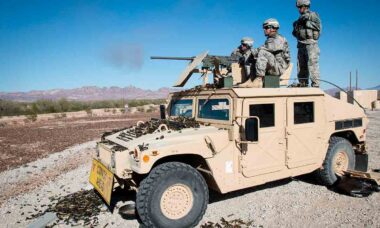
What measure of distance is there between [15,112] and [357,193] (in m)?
37.9

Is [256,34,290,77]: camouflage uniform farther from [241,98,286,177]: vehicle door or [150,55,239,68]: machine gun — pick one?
[150,55,239,68]: machine gun

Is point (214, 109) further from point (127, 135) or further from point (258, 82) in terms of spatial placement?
point (127, 135)

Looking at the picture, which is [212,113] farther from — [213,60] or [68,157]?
[68,157]

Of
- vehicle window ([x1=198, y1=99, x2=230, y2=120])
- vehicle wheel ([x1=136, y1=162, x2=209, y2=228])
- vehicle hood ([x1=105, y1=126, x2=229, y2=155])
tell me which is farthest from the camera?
vehicle window ([x1=198, y1=99, x2=230, y2=120])

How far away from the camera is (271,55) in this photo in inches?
223

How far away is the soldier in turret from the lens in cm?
598

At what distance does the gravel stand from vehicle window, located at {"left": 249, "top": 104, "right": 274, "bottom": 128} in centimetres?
136

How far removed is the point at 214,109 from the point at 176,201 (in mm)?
1595

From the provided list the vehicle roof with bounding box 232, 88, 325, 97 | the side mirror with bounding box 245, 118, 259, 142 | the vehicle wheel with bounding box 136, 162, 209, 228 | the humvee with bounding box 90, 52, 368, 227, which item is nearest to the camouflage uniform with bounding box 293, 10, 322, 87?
the humvee with bounding box 90, 52, 368, 227

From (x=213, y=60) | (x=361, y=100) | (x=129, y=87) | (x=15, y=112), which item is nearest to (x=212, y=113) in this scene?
(x=213, y=60)

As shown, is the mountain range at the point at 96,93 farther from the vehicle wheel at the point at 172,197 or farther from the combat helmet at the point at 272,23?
the vehicle wheel at the point at 172,197

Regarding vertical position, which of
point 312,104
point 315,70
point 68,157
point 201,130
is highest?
point 315,70

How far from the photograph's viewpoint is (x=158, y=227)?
421 centimetres

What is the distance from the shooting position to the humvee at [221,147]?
429cm
